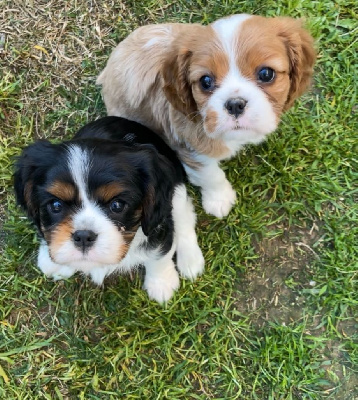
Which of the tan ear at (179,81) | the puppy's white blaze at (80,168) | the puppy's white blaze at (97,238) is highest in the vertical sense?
the tan ear at (179,81)

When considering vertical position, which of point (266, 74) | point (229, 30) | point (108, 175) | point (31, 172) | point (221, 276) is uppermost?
point (229, 30)

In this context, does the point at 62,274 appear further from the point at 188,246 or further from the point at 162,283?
the point at 188,246

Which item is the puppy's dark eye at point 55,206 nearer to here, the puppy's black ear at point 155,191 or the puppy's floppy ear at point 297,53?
the puppy's black ear at point 155,191

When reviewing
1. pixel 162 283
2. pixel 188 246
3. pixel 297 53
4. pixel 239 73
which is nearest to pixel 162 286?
pixel 162 283

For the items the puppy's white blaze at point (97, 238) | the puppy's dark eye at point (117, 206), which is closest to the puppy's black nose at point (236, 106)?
the puppy's dark eye at point (117, 206)

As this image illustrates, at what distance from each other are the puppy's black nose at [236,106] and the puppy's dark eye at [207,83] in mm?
182

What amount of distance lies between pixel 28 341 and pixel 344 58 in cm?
340

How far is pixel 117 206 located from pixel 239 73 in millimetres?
992

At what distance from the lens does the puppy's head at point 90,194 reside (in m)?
2.63

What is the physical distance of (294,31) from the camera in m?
3.06

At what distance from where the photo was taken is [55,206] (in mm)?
2725

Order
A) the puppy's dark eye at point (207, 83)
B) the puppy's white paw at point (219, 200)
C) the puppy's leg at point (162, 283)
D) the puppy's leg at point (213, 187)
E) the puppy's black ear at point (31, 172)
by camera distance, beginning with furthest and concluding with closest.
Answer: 1. the puppy's white paw at point (219, 200)
2. the puppy's leg at point (162, 283)
3. the puppy's leg at point (213, 187)
4. the puppy's dark eye at point (207, 83)
5. the puppy's black ear at point (31, 172)

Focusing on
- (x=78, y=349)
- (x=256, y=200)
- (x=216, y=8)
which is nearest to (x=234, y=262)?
(x=256, y=200)

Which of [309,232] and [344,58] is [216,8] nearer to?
[344,58]
